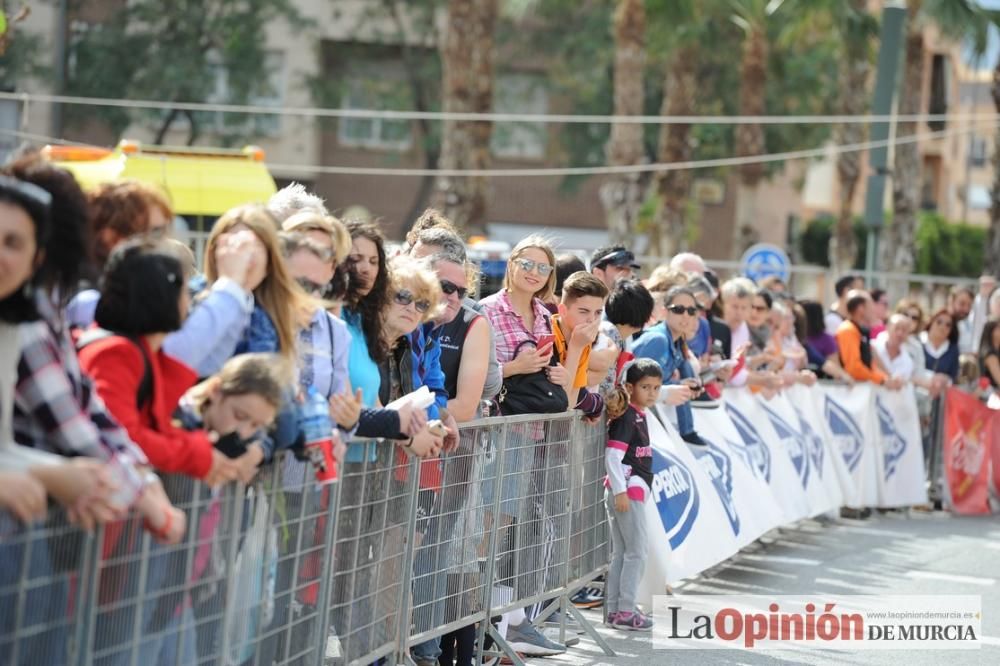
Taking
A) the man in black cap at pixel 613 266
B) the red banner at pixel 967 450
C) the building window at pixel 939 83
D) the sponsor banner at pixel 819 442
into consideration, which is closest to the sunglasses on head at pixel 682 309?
the man in black cap at pixel 613 266

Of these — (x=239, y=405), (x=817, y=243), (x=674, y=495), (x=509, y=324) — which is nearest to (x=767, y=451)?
(x=674, y=495)

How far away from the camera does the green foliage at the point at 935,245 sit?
60438 mm

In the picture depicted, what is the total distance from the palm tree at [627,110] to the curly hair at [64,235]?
828 inches

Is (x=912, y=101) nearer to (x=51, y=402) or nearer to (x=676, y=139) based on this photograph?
(x=676, y=139)

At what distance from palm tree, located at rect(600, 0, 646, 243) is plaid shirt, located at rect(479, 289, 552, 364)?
16.9 m

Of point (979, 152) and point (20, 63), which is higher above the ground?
point (979, 152)

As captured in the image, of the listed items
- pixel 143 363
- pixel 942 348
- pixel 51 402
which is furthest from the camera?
pixel 942 348

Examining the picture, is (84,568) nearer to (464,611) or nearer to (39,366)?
(39,366)

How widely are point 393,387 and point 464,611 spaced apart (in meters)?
1.03

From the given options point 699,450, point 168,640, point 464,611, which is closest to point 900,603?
point 699,450

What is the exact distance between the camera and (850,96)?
3325cm

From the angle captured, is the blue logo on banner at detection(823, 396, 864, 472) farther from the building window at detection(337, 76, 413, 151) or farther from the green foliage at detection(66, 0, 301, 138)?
the building window at detection(337, 76, 413, 151)

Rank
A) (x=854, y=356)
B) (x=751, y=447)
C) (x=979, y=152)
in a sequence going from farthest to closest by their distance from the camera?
(x=979, y=152), (x=854, y=356), (x=751, y=447)

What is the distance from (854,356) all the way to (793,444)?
2.61 metres
